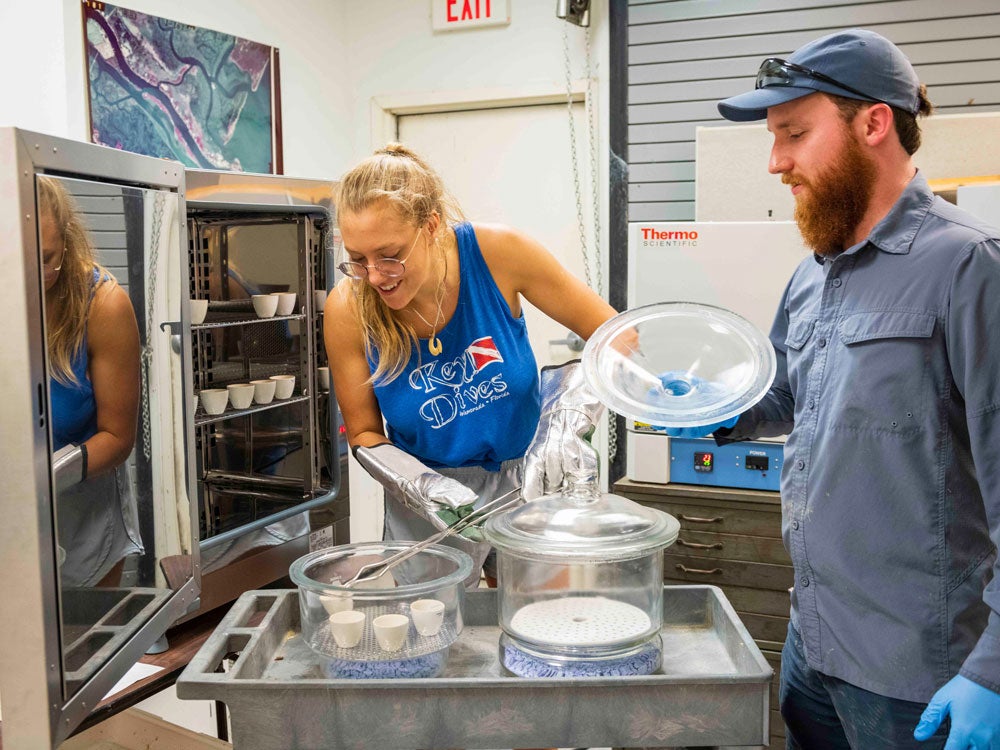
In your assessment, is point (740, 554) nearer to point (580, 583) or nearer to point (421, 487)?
point (421, 487)

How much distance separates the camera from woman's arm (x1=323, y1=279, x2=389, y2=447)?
2.09 meters

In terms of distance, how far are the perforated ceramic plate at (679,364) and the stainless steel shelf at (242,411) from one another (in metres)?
1.12

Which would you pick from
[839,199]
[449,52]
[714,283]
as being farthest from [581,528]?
[449,52]

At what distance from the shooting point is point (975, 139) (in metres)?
3.05

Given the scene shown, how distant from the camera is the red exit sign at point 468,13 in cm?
421

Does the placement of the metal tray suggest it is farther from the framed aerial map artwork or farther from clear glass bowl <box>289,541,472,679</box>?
the framed aerial map artwork

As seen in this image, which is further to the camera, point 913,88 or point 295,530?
point 295,530

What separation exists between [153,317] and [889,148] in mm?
1330

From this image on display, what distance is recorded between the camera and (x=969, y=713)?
125 centimetres

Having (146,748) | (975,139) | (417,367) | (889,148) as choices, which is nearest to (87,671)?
(146,748)

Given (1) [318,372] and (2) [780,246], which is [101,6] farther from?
(2) [780,246]

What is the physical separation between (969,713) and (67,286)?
4.60 ft

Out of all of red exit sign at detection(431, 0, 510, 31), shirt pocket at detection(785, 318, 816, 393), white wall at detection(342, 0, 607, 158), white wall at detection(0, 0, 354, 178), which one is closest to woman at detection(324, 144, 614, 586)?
shirt pocket at detection(785, 318, 816, 393)

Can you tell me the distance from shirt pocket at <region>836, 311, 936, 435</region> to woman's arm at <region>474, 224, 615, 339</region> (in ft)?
2.64
